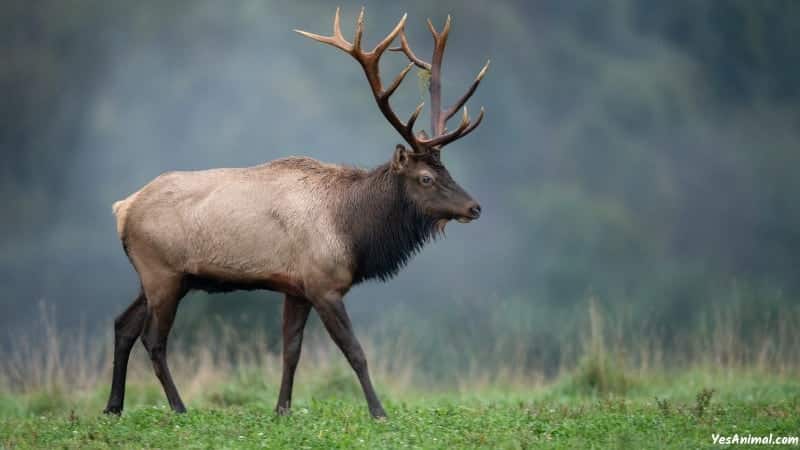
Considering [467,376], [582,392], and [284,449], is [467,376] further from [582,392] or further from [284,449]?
[284,449]

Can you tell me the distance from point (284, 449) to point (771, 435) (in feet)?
12.2

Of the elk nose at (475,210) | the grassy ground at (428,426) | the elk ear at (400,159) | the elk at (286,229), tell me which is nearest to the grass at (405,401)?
the grassy ground at (428,426)

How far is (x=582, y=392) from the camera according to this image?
45.9 ft

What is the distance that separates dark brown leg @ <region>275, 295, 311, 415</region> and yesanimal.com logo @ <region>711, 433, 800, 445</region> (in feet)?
12.8

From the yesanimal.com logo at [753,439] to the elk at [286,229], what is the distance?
307cm

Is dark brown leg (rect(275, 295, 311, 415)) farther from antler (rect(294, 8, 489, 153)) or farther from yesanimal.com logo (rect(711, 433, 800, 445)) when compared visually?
yesanimal.com logo (rect(711, 433, 800, 445))

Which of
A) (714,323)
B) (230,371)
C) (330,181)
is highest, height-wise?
(330,181)

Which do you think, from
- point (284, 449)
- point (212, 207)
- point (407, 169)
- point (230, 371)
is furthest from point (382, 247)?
point (230, 371)

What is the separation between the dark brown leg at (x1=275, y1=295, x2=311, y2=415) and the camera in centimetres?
1094

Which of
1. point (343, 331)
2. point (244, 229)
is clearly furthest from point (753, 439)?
point (244, 229)

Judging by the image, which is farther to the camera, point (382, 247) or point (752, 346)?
point (752, 346)

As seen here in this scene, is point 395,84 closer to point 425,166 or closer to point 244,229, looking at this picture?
point 425,166

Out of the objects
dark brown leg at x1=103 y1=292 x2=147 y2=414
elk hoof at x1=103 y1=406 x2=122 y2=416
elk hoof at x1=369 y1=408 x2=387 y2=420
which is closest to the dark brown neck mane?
elk hoof at x1=369 y1=408 x2=387 y2=420

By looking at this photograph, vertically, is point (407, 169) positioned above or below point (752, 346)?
above
